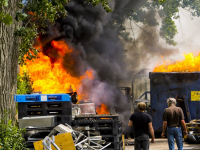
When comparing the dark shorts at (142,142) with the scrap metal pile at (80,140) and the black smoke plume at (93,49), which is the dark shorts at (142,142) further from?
the black smoke plume at (93,49)

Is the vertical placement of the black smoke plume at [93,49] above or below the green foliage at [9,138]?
above

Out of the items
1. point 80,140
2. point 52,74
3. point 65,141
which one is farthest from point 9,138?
point 52,74

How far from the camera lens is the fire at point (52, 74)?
14.3 m

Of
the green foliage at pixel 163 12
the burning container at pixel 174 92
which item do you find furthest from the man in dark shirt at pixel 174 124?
the green foliage at pixel 163 12

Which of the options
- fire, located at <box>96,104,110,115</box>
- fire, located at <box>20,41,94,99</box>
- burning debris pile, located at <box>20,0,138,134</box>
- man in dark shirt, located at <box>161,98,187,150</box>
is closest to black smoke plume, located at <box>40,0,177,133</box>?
burning debris pile, located at <box>20,0,138,134</box>

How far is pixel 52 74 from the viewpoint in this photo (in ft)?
48.5

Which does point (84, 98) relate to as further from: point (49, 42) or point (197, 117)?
point (197, 117)

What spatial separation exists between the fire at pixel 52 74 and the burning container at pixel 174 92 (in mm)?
4848

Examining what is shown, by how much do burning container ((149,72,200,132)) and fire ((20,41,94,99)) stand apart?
4.85 metres

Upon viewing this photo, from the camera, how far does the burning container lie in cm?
1155

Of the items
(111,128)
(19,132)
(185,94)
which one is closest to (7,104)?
(19,132)

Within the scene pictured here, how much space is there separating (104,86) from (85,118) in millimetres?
10908

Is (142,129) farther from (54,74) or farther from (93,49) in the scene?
(93,49)

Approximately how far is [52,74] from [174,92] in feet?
19.6
